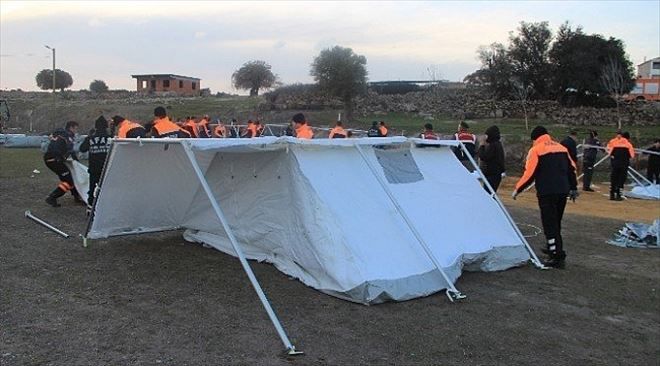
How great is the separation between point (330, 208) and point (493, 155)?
4458 mm

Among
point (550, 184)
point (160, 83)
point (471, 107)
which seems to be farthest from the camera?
point (160, 83)

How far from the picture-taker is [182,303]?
19.5 ft

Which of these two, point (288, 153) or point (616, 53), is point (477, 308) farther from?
point (616, 53)

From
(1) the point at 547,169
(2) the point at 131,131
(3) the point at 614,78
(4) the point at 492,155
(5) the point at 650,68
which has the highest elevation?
(5) the point at 650,68

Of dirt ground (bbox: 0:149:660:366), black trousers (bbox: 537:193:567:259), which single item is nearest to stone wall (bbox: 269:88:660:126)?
black trousers (bbox: 537:193:567:259)

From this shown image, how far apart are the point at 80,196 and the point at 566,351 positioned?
984 centimetres

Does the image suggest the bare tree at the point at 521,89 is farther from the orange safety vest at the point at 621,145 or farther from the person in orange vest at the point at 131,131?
the person in orange vest at the point at 131,131

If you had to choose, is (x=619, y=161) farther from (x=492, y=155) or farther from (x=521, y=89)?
(x=521, y=89)

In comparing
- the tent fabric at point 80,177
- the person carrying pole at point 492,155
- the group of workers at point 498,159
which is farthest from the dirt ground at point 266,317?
the tent fabric at point 80,177

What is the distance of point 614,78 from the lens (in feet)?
129

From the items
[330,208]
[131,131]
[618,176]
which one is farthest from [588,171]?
[131,131]

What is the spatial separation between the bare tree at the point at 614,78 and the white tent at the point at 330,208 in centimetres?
3562

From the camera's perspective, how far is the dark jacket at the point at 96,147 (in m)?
11.0

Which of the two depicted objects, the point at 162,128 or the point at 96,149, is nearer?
the point at 162,128
